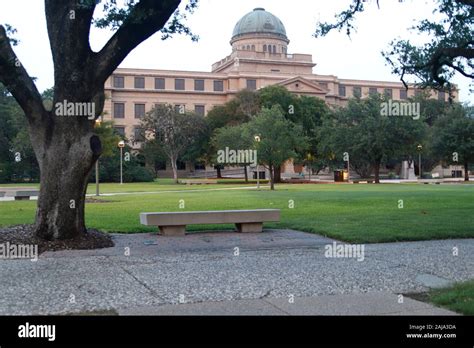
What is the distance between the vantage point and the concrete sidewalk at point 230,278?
7359mm

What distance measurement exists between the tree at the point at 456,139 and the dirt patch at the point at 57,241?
5840 cm

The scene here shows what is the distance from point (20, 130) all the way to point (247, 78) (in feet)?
172

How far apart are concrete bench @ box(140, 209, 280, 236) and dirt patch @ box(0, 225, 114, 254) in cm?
149

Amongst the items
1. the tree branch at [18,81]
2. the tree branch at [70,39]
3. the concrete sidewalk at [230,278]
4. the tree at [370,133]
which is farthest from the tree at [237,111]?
the concrete sidewalk at [230,278]

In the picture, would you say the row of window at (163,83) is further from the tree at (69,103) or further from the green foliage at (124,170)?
the tree at (69,103)

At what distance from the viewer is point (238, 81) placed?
111 meters

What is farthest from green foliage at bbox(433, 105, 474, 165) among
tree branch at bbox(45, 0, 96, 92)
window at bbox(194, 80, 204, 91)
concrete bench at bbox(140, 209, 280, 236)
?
tree branch at bbox(45, 0, 96, 92)

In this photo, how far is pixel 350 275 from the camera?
375 inches

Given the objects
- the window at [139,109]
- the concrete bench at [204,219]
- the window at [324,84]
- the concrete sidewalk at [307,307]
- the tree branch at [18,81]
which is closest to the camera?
the concrete sidewalk at [307,307]

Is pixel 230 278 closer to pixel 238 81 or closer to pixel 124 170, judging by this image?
pixel 124 170

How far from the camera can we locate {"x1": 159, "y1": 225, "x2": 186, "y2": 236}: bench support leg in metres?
15.1
